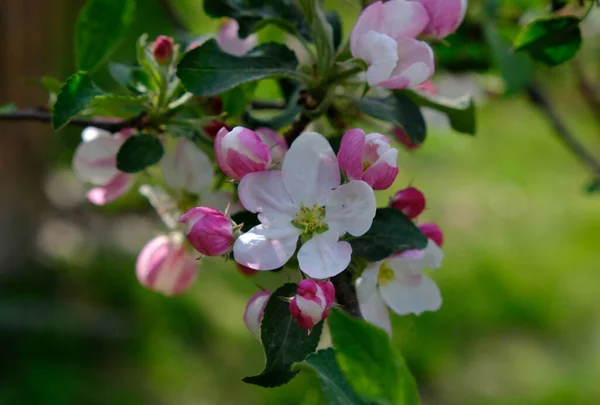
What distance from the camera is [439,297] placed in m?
0.56

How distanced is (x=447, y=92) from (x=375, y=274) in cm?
69

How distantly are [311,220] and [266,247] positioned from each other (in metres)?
0.05

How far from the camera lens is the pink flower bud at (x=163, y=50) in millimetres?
560

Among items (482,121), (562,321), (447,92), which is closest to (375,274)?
(447,92)

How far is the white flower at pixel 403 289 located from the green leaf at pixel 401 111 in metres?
0.09

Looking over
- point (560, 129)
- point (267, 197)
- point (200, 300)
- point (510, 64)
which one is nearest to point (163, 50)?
point (267, 197)

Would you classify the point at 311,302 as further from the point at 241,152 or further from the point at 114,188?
the point at 114,188

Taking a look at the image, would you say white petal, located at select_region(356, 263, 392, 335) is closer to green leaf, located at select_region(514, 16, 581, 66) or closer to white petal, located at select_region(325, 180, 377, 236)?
white petal, located at select_region(325, 180, 377, 236)

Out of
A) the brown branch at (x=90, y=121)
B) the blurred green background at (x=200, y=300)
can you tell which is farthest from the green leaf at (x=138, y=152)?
the blurred green background at (x=200, y=300)

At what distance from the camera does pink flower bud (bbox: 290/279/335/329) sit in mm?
416

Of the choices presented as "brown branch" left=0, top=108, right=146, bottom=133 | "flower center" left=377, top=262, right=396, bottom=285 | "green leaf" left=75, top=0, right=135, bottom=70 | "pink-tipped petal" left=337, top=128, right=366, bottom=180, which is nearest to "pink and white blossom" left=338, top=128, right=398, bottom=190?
"pink-tipped petal" left=337, top=128, right=366, bottom=180

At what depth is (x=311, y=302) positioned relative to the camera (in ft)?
1.36

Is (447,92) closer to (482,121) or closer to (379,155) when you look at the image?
(379,155)

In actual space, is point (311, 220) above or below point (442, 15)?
below
